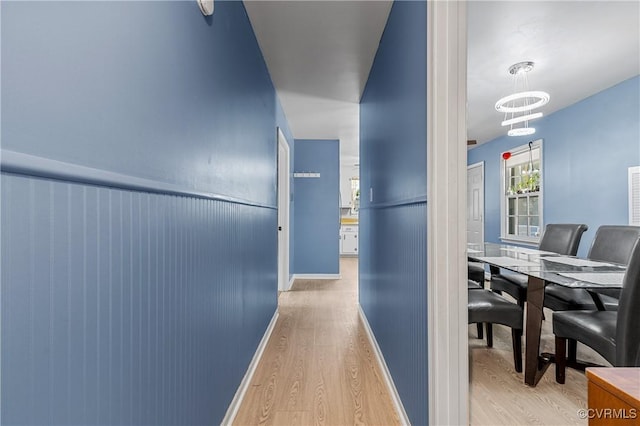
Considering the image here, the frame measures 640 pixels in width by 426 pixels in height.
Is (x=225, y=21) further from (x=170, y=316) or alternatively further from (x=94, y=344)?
(x=94, y=344)

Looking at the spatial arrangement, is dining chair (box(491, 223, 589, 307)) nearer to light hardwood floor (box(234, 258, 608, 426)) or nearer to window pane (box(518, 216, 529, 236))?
light hardwood floor (box(234, 258, 608, 426))

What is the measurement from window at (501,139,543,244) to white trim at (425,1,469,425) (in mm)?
4010

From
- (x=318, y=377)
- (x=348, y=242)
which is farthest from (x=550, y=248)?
(x=348, y=242)

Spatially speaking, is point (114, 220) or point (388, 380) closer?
point (114, 220)

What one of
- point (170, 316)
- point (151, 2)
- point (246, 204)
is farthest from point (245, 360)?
point (151, 2)

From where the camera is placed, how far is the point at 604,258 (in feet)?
8.46

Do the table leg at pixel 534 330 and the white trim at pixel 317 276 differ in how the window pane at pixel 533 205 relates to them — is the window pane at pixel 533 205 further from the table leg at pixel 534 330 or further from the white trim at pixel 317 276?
the table leg at pixel 534 330

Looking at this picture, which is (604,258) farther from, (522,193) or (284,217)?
(284,217)

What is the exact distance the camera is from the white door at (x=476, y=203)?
600 cm

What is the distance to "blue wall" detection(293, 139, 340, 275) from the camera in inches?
204

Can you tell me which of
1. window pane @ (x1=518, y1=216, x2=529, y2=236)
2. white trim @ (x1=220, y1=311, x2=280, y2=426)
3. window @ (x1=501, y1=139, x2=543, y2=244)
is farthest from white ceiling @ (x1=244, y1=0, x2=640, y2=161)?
white trim @ (x1=220, y1=311, x2=280, y2=426)

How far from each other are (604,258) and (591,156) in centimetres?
154

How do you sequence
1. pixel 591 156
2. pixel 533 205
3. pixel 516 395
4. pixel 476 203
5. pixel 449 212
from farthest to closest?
pixel 476 203
pixel 533 205
pixel 591 156
pixel 516 395
pixel 449 212

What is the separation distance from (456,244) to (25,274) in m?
1.18
